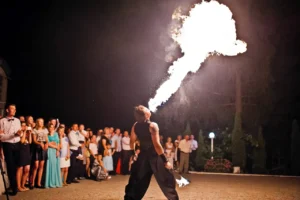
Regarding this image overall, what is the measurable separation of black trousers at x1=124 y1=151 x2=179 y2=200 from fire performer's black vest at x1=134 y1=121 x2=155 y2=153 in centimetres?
11

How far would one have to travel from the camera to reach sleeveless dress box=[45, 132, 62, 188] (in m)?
9.97

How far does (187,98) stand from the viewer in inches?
873

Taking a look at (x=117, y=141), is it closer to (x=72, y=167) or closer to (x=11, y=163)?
(x=72, y=167)

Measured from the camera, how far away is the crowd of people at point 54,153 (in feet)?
27.5

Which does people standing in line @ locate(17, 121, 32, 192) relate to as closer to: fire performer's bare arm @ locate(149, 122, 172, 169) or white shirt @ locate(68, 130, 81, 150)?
white shirt @ locate(68, 130, 81, 150)

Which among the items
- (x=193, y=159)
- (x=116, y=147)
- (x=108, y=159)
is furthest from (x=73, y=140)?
(x=193, y=159)

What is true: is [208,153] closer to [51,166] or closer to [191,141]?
[191,141]

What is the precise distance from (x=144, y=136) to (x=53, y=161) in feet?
13.4

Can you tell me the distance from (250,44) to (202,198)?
13.3 meters

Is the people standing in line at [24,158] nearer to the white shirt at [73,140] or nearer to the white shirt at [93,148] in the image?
the white shirt at [73,140]

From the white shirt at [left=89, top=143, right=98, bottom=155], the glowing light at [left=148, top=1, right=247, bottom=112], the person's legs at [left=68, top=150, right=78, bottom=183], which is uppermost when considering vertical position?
the glowing light at [left=148, top=1, right=247, bottom=112]

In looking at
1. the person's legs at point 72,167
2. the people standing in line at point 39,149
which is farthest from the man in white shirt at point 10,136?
the person's legs at point 72,167

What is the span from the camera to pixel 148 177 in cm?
692

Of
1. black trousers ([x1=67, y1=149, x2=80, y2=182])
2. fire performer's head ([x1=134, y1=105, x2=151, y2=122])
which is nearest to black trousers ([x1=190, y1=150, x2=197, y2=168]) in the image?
black trousers ([x1=67, y1=149, x2=80, y2=182])
